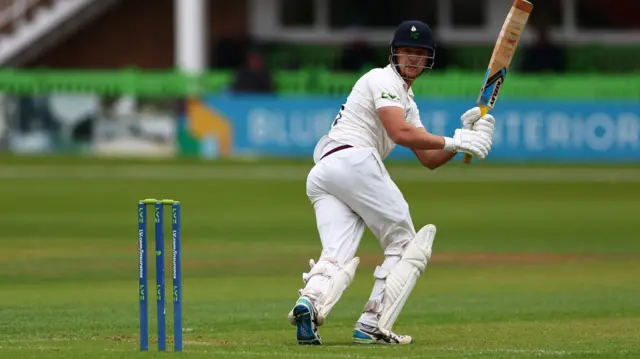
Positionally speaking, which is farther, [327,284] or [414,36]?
[414,36]

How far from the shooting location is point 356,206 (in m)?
8.32

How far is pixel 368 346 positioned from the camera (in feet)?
26.8

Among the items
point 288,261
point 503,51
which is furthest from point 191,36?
point 503,51

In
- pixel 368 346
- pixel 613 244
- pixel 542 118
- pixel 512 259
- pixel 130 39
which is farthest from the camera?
pixel 130 39

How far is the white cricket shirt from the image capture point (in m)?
8.32

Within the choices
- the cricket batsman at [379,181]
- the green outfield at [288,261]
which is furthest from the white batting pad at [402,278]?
the green outfield at [288,261]

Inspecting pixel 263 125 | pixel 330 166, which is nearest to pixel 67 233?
pixel 330 166

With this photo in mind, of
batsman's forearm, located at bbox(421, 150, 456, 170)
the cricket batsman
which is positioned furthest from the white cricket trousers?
batsman's forearm, located at bbox(421, 150, 456, 170)

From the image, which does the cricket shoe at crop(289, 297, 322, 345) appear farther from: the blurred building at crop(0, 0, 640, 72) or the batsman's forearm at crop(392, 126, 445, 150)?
the blurred building at crop(0, 0, 640, 72)

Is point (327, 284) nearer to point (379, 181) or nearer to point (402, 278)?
point (402, 278)

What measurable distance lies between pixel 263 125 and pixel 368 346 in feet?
61.2

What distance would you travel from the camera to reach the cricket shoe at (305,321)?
7.96 m

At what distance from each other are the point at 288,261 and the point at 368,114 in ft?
18.4

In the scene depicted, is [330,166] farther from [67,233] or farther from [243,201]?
[243,201]
